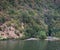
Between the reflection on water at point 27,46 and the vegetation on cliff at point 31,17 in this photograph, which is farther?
the vegetation on cliff at point 31,17

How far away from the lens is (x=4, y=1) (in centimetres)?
11406

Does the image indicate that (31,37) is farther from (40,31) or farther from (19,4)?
(19,4)

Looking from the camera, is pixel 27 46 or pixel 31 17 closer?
pixel 27 46

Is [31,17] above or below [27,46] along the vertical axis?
above

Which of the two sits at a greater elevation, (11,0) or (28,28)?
(11,0)

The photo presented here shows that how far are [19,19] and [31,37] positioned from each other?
9.53 meters

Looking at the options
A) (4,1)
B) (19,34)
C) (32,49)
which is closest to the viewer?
(32,49)

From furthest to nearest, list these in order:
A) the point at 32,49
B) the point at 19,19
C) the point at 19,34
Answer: the point at 19,19
the point at 19,34
the point at 32,49

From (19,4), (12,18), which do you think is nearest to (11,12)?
(12,18)

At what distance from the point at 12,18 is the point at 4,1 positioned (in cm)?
1222

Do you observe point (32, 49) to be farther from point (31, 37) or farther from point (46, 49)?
point (31, 37)

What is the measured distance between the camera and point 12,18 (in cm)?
10456

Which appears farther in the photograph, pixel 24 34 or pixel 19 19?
pixel 19 19

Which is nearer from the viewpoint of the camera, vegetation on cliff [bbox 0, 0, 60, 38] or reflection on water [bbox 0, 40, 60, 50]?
reflection on water [bbox 0, 40, 60, 50]
